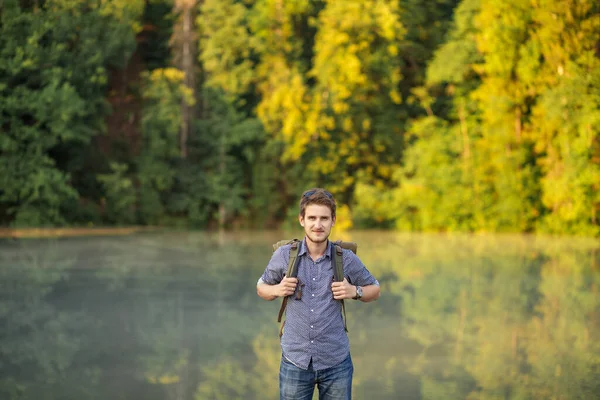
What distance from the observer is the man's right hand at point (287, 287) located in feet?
12.5

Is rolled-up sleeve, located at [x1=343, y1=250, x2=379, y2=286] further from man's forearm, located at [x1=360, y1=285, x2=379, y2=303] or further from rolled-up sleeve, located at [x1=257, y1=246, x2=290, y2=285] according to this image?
rolled-up sleeve, located at [x1=257, y1=246, x2=290, y2=285]

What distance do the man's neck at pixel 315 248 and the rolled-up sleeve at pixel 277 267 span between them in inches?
3.8

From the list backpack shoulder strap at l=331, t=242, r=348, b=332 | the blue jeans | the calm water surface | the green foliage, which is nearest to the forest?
the green foliage

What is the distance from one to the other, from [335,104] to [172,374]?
86.0ft

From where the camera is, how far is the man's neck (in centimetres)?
390

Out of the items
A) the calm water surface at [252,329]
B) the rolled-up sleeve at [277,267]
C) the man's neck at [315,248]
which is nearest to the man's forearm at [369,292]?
the man's neck at [315,248]

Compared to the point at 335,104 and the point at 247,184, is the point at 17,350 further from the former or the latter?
the point at 247,184

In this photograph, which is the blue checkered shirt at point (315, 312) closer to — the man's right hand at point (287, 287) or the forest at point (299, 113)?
the man's right hand at point (287, 287)

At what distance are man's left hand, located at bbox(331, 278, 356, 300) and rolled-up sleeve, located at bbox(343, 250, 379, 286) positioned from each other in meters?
0.14

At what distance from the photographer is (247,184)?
35625mm

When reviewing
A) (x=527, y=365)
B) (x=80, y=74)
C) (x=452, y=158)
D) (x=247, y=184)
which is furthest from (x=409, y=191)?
(x=527, y=365)

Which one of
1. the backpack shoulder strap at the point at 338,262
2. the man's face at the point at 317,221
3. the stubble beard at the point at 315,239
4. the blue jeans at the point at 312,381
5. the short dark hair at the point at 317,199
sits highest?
the short dark hair at the point at 317,199

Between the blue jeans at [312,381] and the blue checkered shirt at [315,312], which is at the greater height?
the blue checkered shirt at [315,312]

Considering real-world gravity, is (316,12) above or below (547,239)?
above
